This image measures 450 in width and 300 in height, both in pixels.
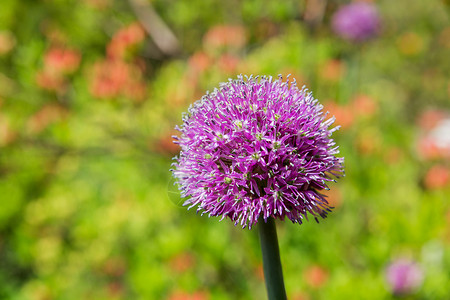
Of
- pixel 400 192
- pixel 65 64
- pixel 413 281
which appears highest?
pixel 65 64

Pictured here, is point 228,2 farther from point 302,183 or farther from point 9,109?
point 302,183

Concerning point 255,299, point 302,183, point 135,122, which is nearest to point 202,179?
point 302,183

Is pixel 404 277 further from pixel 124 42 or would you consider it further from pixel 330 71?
pixel 124 42

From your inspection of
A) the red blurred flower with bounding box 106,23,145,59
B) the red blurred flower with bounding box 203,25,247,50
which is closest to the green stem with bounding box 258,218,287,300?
the red blurred flower with bounding box 106,23,145,59

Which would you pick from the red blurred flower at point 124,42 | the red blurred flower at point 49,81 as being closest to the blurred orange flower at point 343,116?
the red blurred flower at point 124,42

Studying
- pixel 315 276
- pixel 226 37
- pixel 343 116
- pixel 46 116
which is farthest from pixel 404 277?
pixel 46 116

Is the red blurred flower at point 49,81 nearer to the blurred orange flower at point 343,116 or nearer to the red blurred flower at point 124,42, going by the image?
the red blurred flower at point 124,42
